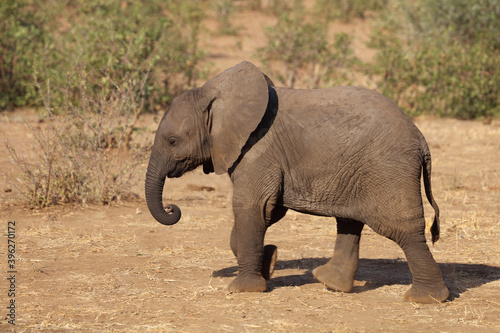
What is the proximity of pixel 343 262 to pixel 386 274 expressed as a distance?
2.41ft

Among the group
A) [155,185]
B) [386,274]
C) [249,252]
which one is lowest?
[386,274]

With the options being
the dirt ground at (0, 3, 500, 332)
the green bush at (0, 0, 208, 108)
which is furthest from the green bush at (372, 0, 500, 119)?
the dirt ground at (0, 3, 500, 332)

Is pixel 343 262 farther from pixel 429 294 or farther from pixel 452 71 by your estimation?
pixel 452 71

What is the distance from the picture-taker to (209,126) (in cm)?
589

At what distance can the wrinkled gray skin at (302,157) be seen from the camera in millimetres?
→ 5523

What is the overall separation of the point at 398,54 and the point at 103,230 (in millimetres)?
10750

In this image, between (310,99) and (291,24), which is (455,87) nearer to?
(291,24)

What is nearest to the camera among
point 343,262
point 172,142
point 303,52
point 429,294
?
point 429,294

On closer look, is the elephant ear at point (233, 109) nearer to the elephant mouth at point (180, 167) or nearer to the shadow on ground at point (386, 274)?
the elephant mouth at point (180, 167)

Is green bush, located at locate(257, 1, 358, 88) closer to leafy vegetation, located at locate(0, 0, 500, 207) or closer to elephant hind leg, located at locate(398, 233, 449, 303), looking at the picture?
leafy vegetation, located at locate(0, 0, 500, 207)

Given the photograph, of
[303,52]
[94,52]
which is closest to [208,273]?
[94,52]

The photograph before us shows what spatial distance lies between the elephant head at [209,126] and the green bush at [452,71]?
10.9m

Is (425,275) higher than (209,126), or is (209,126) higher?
(209,126)

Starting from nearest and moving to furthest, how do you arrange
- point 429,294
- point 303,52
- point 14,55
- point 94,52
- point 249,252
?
point 429,294 → point 249,252 → point 94,52 → point 14,55 → point 303,52
